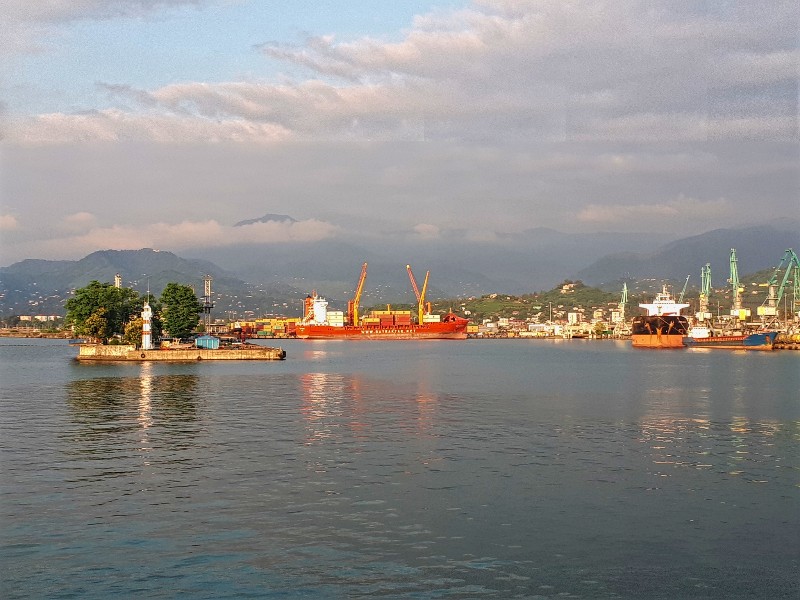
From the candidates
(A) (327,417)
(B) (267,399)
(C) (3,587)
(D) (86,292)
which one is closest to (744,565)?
(C) (3,587)

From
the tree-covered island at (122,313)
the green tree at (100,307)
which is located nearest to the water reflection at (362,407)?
the tree-covered island at (122,313)

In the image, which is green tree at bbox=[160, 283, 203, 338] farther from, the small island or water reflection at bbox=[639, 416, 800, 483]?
water reflection at bbox=[639, 416, 800, 483]

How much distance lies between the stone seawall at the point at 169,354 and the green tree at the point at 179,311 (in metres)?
17.8

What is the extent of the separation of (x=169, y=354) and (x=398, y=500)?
390 feet

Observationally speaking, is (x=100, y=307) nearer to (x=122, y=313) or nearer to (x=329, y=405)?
(x=122, y=313)

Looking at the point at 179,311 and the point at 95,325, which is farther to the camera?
the point at 179,311

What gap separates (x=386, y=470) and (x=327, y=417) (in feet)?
74.8

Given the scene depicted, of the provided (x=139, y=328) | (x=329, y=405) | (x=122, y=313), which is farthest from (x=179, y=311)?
(x=329, y=405)

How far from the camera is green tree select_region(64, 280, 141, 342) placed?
15800 cm

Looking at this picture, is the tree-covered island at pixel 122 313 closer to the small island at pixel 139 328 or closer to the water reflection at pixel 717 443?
the small island at pixel 139 328

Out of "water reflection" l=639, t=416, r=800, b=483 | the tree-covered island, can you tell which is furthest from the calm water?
the tree-covered island

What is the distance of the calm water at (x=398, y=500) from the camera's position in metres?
24.0

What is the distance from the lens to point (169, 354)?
14438cm

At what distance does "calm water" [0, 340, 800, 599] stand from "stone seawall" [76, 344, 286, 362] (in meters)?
73.5
